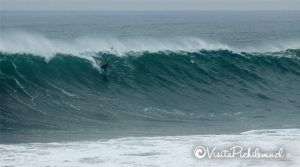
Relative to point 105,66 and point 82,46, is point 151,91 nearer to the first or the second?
point 105,66

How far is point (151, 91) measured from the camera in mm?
21266

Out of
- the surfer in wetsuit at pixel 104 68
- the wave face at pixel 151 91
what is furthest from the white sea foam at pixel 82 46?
the surfer in wetsuit at pixel 104 68

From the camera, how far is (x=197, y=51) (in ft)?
89.7

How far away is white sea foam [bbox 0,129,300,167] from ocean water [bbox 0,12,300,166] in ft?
0.08

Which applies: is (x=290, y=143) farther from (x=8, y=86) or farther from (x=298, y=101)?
(x=8, y=86)

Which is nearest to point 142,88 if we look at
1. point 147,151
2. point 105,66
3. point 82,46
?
point 105,66

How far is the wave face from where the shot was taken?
17.0 m

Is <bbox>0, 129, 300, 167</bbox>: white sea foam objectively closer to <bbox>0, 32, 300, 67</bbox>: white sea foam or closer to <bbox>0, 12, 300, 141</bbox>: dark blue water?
<bbox>0, 12, 300, 141</bbox>: dark blue water

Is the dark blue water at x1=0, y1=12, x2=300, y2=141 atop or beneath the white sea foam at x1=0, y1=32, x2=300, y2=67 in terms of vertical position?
beneath

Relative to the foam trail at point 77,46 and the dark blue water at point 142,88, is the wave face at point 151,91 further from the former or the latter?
the foam trail at point 77,46

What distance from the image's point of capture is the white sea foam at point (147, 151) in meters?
11.5

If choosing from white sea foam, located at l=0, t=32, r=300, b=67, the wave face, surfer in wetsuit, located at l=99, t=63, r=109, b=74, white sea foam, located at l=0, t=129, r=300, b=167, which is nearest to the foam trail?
white sea foam, located at l=0, t=32, r=300, b=67

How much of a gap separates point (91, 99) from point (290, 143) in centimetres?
822

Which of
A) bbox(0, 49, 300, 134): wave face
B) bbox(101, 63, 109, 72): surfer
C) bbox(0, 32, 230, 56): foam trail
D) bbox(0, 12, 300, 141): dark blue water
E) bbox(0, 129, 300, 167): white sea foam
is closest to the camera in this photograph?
bbox(0, 129, 300, 167): white sea foam
